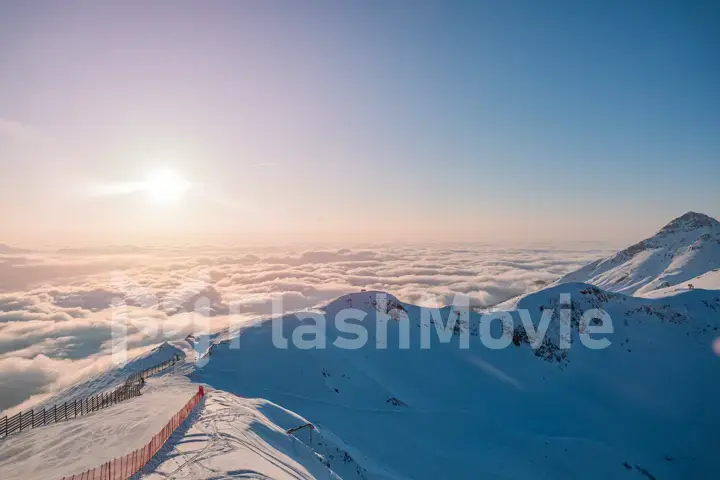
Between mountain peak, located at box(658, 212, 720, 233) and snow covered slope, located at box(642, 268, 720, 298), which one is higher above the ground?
mountain peak, located at box(658, 212, 720, 233)

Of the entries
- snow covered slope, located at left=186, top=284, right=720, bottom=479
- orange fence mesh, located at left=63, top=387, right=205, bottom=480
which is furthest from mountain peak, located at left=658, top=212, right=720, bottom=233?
orange fence mesh, located at left=63, top=387, right=205, bottom=480

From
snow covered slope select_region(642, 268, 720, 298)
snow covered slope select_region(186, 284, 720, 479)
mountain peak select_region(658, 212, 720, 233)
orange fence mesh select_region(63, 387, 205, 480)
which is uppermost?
mountain peak select_region(658, 212, 720, 233)

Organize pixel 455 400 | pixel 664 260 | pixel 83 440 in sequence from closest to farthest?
pixel 83 440 → pixel 455 400 → pixel 664 260

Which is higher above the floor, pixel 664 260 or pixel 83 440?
pixel 664 260

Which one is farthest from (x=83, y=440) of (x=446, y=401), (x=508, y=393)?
(x=508, y=393)

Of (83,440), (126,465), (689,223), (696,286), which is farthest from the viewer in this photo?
(689,223)

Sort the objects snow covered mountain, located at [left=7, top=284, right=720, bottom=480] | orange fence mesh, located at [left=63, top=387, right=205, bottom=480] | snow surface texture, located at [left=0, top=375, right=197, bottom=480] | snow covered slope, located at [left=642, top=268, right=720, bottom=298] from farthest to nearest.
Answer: snow covered slope, located at [left=642, top=268, right=720, bottom=298] < snow covered mountain, located at [left=7, top=284, right=720, bottom=480] < snow surface texture, located at [left=0, top=375, right=197, bottom=480] < orange fence mesh, located at [left=63, top=387, right=205, bottom=480]

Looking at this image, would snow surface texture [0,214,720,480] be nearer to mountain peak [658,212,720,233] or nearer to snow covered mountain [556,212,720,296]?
snow covered mountain [556,212,720,296]

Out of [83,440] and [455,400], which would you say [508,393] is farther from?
[83,440]

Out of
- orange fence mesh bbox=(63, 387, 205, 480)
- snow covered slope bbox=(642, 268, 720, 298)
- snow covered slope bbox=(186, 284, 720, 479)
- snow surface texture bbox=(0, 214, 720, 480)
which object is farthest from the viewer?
snow covered slope bbox=(642, 268, 720, 298)
